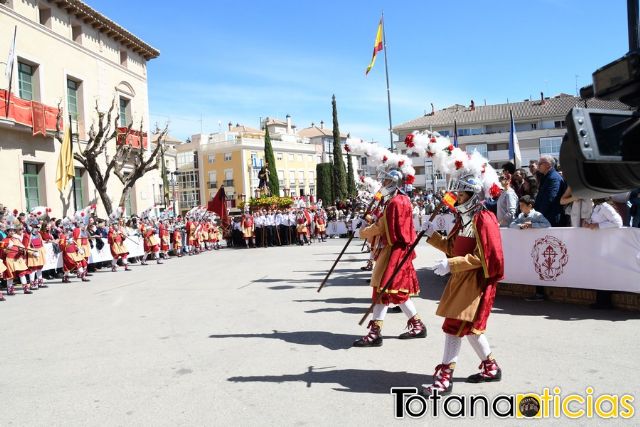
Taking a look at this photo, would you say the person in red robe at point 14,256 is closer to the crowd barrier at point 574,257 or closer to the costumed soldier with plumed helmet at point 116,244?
the costumed soldier with plumed helmet at point 116,244

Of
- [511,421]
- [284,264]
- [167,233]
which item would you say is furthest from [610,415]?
[167,233]

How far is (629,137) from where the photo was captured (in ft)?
6.31

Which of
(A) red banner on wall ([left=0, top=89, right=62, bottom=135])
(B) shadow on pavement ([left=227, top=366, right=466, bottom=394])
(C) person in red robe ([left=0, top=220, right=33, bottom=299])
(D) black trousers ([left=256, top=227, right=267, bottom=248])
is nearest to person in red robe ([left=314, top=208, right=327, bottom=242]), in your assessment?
(D) black trousers ([left=256, top=227, right=267, bottom=248])

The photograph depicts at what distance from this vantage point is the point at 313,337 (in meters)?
6.48

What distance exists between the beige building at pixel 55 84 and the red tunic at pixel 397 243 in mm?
18393

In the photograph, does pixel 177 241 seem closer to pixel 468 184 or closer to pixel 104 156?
pixel 104 156

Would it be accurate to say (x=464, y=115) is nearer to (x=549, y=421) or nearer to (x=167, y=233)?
(x=167, y=233)

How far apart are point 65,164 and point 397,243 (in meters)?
18.8

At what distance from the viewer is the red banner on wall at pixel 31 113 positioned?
19312 millimetres

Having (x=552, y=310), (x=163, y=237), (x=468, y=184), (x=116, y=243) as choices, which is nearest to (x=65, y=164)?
(x=163, y=237)

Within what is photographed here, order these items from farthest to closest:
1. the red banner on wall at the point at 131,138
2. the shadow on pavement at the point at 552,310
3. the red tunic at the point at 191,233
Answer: the red banner on wall at the point at 131,138 → the red tunic at the point at 191,233 → the shadow on pavement at the point at 552,310

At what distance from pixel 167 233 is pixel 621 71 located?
19.7 m

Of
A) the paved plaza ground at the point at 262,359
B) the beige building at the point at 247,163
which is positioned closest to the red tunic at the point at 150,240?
the paved plaza ground at the point at 262,359

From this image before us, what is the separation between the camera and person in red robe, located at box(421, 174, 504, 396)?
431 centimetres
